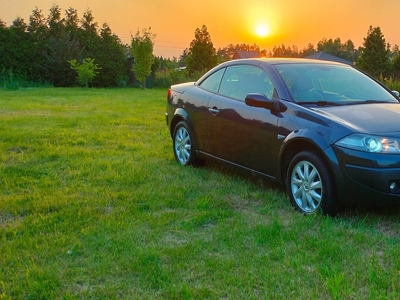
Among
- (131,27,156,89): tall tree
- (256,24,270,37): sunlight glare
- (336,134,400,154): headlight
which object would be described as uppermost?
(256,24,270,37): sunlight glare

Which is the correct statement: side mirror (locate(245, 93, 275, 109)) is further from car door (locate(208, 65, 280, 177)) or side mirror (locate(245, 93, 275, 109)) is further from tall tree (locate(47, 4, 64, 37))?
tall tree (locate(47, 4, 64, 37))

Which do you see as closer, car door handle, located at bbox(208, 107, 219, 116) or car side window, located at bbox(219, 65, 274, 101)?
car side window, located at bbox(219, 65, 274, 101)

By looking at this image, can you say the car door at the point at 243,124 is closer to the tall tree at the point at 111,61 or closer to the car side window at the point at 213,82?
the car side window at the point at 213,82

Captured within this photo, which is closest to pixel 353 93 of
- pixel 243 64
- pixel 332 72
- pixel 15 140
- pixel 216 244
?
pixel 332 72

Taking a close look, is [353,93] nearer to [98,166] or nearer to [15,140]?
[98,166]

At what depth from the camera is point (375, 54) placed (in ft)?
124

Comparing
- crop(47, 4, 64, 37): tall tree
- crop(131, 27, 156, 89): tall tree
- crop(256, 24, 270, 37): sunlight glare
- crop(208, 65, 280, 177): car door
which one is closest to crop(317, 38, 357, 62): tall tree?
crop(256, 24, 270, 37): sunlight glare

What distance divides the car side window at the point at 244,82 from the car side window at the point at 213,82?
0.32ft

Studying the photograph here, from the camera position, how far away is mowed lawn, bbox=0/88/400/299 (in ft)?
Answer: 9.25

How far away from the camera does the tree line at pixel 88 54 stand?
3078 cm

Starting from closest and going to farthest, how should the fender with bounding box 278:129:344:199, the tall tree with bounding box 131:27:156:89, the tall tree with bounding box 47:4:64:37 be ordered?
the fender with bounding box 278:129:344:199 → the tall tree with bounding box 131:27:156:89 → the tall tree with bounding box 47:4:64:37

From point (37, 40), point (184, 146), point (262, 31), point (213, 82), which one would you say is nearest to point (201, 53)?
point (262, 31)

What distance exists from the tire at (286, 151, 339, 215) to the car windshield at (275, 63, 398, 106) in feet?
2.19

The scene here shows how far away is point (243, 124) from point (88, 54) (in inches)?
1264
